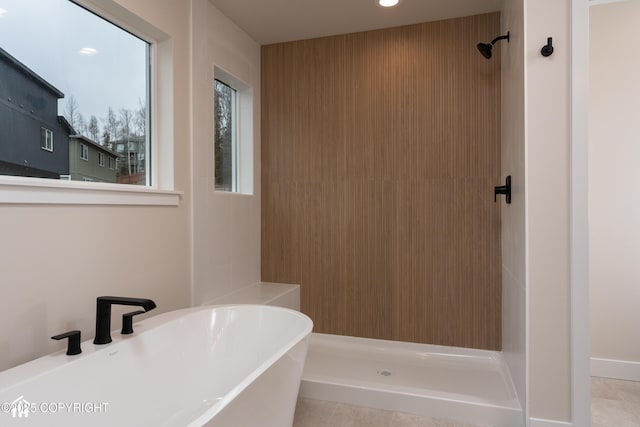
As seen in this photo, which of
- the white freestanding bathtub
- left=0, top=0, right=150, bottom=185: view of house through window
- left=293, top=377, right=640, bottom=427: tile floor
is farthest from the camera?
left=293, top=377, right=640, bottom=427: tile floor

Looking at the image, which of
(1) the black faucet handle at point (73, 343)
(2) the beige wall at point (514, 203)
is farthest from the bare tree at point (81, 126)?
(2) the beige wall at point (514, 203)

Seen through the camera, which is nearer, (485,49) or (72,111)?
(72,111)

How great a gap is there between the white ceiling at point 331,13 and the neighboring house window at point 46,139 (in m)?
1.46

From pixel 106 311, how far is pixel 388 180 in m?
2.01

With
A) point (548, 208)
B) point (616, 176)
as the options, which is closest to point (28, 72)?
point (548, 208)

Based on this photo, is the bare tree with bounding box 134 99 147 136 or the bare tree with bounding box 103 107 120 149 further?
the bare tree with bounding box 134 99 147 136

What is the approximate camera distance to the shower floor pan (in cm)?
193

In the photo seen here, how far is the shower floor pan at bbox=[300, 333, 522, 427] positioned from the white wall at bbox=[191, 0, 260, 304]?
839 millimetres

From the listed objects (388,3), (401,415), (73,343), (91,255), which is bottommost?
(401,415)

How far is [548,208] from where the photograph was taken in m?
Answer: 1.73

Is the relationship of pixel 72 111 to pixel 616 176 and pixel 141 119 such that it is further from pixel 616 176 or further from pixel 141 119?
pixel 616 176

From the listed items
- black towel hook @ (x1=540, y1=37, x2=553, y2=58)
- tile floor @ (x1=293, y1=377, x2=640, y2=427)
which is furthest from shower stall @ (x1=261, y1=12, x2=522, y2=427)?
black towel hook @ (x1=540, y1=37, x2=553, y2=58)

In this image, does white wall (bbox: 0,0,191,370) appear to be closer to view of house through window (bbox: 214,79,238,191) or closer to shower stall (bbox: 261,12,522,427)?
view of house through window (bbox: 214,79,238,191)

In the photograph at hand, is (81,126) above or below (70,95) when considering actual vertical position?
below
